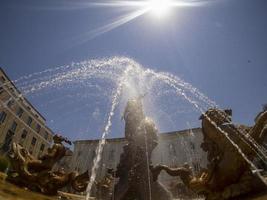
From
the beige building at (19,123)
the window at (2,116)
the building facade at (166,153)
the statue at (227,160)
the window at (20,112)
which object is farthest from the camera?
the window at (20,112)

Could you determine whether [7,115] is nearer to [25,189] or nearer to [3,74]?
[3,74]

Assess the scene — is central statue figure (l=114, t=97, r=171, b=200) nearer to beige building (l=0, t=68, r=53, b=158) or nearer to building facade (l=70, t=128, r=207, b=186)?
beige building (l=0, t=68, r=53, b=158)

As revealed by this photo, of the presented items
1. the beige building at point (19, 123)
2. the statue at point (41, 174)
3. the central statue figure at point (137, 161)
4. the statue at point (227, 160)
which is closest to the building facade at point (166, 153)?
the beige building at point (19, 123)

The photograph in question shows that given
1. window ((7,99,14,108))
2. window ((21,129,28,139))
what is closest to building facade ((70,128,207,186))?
window ((21,129,28,139))

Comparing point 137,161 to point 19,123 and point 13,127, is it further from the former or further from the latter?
point 19,123

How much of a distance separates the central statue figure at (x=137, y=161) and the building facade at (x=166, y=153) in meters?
29.0

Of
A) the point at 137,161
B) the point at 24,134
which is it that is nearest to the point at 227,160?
the point at 137,161

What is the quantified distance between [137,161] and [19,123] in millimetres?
36832

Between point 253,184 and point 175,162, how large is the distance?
1457 inches

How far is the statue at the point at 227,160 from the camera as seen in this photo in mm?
4723

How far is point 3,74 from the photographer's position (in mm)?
35562

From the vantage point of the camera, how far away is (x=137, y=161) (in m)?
9.24

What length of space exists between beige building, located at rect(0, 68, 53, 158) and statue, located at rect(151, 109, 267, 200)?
96.3 feet

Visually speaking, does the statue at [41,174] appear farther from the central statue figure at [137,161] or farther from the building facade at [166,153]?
the building facade at [166,153]
